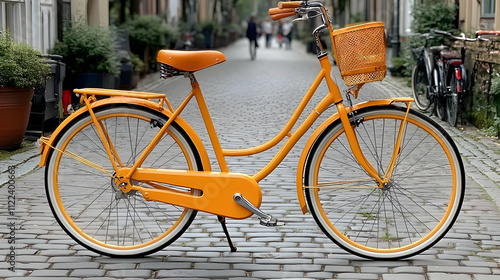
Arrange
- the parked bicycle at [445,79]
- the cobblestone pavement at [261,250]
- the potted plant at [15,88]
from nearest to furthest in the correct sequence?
the cobblestone pavement at [261,250]
the potted plant at [15,88]
the parked bicycle at [445,79]

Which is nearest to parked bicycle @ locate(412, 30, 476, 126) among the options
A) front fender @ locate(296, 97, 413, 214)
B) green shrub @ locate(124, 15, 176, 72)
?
front fender @ locate(296, 97, 413, 214)

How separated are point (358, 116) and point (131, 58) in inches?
521

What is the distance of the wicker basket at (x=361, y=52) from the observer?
4184mm

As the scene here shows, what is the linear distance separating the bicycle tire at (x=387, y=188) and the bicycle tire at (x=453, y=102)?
599 centimetres

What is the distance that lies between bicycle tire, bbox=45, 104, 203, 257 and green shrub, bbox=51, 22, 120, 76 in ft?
28.2

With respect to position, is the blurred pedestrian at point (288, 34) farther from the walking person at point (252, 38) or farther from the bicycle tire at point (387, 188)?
the bicycle tire at point (387, 188)

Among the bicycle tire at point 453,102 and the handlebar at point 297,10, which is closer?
the handlebar at point 297,10

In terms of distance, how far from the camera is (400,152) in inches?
180

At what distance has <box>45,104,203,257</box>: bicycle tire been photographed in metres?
4.49

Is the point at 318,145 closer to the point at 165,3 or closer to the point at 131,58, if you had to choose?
the point at 131,58

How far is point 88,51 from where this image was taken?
43.6 ft

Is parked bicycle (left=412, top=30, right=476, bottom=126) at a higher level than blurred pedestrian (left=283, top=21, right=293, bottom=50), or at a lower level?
higher

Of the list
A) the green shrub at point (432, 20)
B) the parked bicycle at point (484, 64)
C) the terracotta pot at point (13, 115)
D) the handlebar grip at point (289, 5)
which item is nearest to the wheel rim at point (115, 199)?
the handlebar grip at point (289, 5)

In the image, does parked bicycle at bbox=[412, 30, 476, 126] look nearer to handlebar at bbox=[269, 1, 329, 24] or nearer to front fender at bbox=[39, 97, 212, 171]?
Answer: handlebar at bbox=[269, 1, 329, 24]
